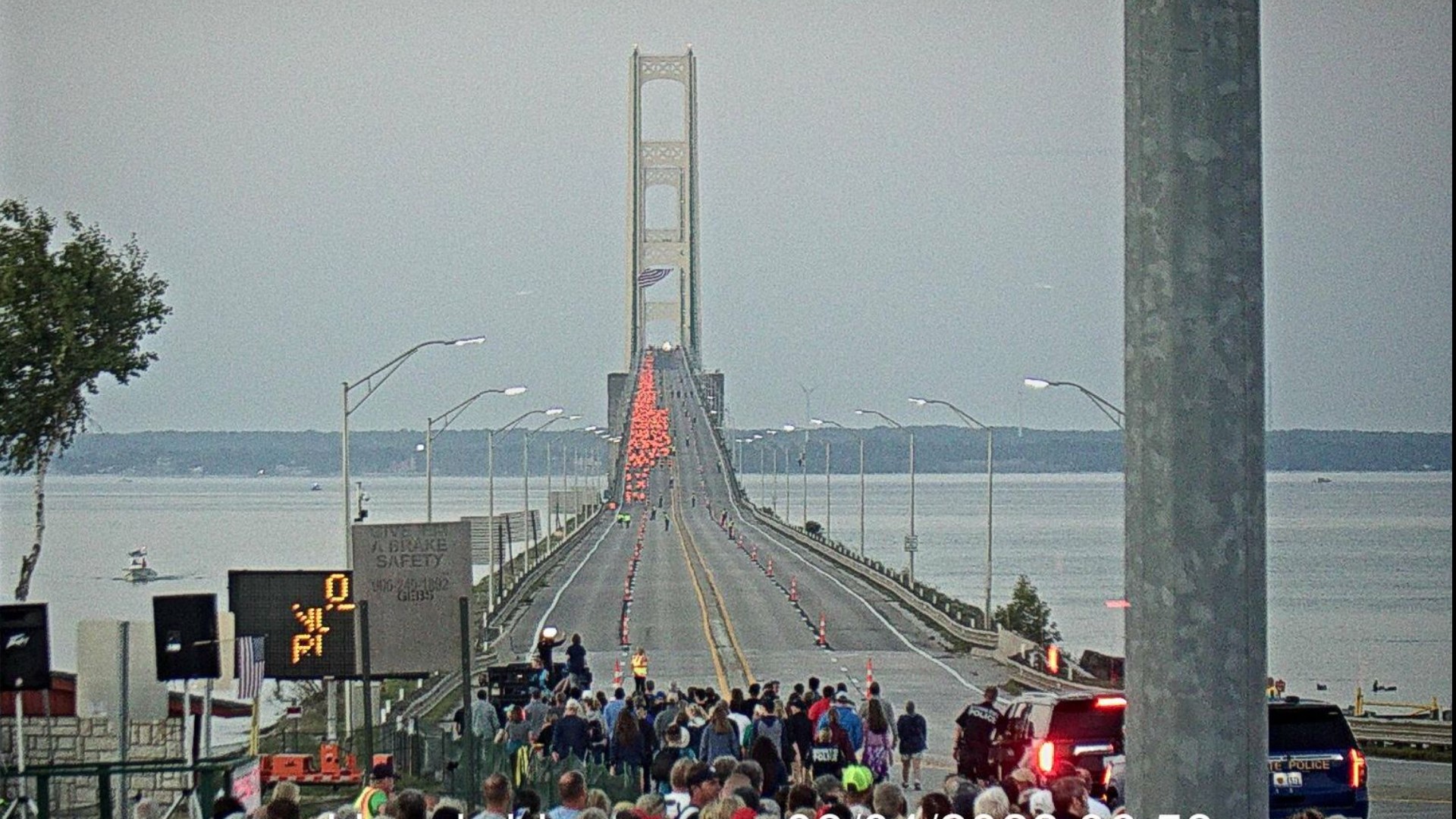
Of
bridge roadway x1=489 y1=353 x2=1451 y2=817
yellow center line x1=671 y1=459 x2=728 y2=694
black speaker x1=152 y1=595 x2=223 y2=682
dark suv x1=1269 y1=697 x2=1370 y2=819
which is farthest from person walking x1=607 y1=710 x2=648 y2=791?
yellow center line x1=671 y1=459 x2=728 y2=694

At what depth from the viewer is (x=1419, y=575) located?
172 metres

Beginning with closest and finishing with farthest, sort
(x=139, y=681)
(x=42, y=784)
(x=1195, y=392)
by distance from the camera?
(x=1195, y=392), (x=42, y=784), (x=139, y=681)

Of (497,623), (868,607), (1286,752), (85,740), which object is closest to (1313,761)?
(1286,752)

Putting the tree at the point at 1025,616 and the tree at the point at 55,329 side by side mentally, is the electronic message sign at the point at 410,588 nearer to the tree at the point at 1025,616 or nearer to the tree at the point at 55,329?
the tree at the point at 55,329

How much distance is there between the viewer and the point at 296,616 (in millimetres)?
23484

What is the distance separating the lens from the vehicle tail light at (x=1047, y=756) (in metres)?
17.4

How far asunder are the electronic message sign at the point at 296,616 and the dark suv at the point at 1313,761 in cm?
1125

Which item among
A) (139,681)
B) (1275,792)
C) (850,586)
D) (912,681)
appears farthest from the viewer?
(850,586)

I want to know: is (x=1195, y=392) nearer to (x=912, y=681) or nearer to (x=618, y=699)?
(x=618, y=699)

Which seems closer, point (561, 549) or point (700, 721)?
point (700, 721)

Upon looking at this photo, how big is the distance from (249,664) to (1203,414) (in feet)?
68.8

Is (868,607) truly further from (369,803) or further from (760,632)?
(369,803)

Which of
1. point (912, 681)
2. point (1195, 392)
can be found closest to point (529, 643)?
point (912, 681)

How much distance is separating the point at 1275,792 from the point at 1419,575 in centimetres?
16486
